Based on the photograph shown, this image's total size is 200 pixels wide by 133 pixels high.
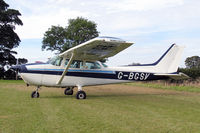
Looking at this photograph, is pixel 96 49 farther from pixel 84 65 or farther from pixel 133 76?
pixel 133 76

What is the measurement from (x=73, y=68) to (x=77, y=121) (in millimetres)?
6166

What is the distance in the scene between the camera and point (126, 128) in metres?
4.50

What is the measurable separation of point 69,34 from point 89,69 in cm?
4515

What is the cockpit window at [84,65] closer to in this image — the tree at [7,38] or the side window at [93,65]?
the side window at [93,65]

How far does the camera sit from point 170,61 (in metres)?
12.8

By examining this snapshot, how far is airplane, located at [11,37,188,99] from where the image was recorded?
979 cm

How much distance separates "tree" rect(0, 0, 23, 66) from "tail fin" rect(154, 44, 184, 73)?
113 ft

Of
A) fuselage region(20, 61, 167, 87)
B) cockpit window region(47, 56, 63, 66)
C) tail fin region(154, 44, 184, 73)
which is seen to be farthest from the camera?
tail fin region(154, 44, 184, 73)

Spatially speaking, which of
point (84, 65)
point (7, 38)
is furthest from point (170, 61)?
point (7, 38)

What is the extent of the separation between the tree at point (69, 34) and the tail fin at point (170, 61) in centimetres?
4203

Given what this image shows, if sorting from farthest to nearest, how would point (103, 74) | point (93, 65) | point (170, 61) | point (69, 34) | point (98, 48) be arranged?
1. point (69, 34)
2. point (170, 61)
3. point (103, 74)
4. point (93, 65)
5. point (98, 48)

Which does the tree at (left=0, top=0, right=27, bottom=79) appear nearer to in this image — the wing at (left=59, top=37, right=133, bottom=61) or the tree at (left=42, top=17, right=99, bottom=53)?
the tree at (left=42, top=17, right=99, bottom=53)

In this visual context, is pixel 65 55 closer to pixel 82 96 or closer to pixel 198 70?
pixel 82 96

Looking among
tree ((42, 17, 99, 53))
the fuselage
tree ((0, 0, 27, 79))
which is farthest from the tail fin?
tree ((42, 17, 99, 53))
